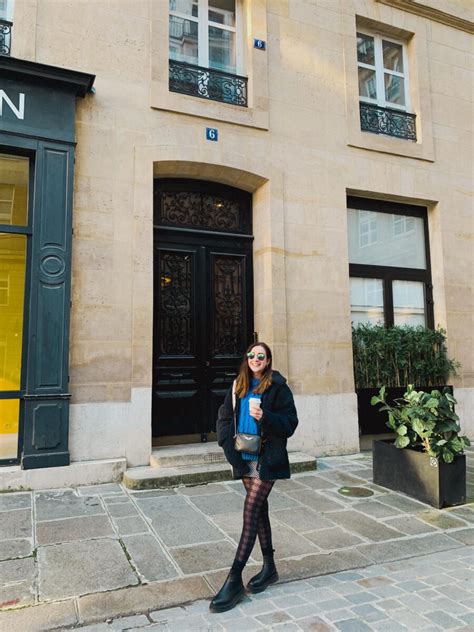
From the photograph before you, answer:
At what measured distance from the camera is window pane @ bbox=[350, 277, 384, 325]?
800cm

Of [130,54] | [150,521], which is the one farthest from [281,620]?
[130,54]

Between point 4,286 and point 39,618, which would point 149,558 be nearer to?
point 39,618

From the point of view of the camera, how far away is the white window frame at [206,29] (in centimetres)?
723

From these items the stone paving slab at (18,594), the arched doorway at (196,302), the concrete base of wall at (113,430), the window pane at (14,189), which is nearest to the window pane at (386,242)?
the arched doorway at (196,302)

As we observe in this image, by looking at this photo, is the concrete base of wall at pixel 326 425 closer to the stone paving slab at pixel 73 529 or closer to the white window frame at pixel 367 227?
the white window frame at pixel 367 227

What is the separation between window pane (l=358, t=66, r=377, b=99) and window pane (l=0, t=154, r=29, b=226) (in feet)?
19.6

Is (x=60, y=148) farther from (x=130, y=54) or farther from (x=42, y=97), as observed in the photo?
(x=130, y=54)

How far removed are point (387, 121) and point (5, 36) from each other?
20.6ft

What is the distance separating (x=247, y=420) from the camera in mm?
3154

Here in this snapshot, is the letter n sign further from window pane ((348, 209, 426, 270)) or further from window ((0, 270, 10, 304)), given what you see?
window pane ((348, 209, 426, 270))

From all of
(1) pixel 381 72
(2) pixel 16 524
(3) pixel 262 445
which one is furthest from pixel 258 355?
(1) pixel 381 72

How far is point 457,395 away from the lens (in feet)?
27.0

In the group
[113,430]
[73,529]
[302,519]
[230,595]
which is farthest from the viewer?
[113,430]

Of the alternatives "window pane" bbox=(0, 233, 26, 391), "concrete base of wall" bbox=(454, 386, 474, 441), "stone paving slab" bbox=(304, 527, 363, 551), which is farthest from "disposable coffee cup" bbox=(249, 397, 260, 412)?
"concrete base of wall" bbox=(454, 386, 474, 441)
